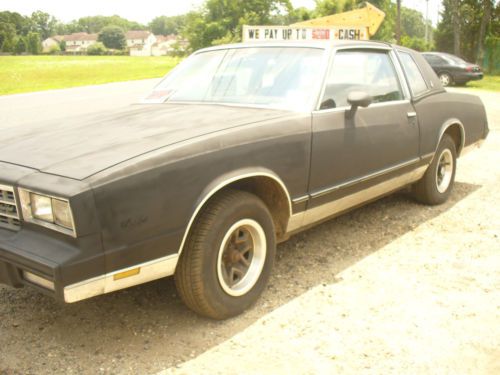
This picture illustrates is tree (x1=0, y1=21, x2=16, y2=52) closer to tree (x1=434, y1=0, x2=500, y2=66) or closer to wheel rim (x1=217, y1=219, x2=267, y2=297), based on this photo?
tree (x1=434, y1=0, x2=500, y2=66)

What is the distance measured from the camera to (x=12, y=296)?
11.2 feet

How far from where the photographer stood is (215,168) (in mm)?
2797

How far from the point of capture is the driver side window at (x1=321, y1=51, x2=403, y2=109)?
375 cm

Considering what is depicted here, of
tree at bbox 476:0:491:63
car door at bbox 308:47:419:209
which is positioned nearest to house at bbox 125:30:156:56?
tree at bbox 476:0:491:63

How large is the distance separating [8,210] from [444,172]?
13.8 ft

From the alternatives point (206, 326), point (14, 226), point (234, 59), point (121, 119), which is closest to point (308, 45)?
point (234, 59)

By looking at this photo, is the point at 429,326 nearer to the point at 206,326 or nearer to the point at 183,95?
the point at 206,326

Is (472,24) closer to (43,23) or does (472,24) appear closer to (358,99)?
(358,99)

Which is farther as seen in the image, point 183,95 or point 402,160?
point 402,160

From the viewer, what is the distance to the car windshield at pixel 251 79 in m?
3.64

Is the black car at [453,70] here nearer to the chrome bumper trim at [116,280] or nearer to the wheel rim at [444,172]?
the wheel rim at [444,172]

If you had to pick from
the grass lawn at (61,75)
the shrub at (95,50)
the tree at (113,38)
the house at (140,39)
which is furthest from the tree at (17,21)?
the grass lawn at (61,75)

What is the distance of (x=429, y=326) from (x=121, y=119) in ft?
7.51

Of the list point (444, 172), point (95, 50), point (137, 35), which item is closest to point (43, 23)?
point (137, 35)
